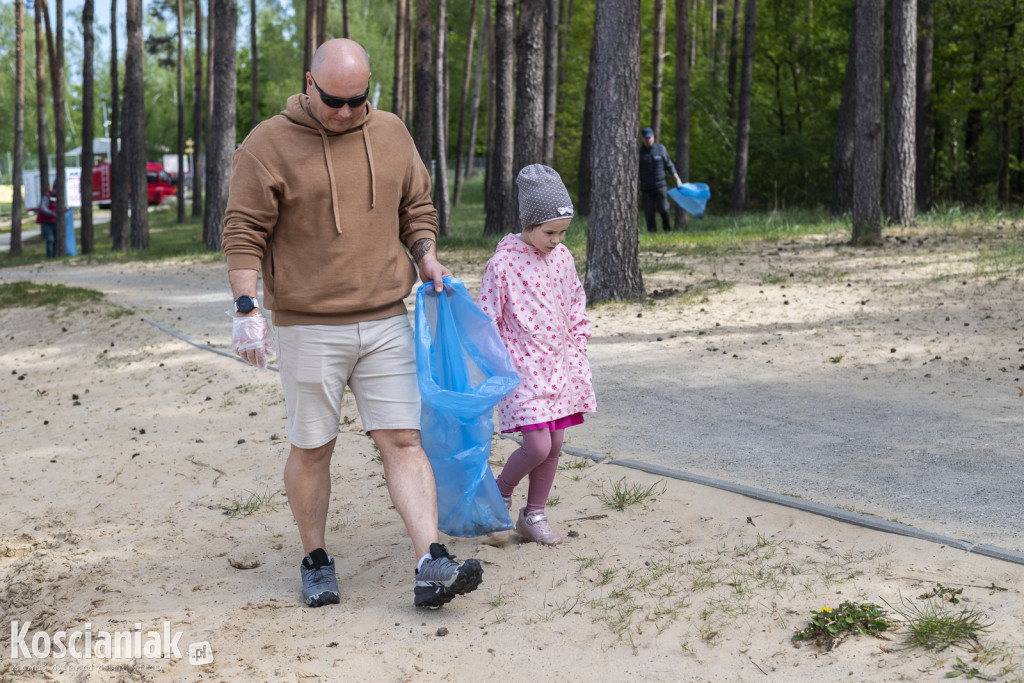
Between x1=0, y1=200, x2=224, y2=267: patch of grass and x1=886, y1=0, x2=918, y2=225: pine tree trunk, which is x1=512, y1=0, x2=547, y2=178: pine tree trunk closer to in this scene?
x1=886, y1=0, x2=918, y2=225: pine tree trunk

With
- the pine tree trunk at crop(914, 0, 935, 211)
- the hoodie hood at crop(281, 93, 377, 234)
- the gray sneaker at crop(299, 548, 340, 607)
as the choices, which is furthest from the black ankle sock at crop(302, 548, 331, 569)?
the pine tree trunk at crop(914, 0, 935, 211)

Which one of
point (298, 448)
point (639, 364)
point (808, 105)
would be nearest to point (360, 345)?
point (298, 448)

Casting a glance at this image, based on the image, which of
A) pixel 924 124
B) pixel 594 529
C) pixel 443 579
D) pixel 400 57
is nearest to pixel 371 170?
pixel 443 579

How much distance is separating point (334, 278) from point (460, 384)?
2.38 ft

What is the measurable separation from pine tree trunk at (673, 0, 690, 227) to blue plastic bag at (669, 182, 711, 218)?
86.5 inches

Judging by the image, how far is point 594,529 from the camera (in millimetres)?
4715

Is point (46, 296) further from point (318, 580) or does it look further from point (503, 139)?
point (318, 580)

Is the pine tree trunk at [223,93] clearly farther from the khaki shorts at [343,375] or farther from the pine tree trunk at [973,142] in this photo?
the pine tree trunk at [973,142]

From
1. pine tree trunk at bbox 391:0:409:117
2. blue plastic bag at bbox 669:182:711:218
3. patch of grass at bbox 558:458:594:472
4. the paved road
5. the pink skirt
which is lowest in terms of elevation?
patch of grass at bbox 558:458:594:472

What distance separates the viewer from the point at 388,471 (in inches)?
161

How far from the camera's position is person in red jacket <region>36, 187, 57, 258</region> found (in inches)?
936

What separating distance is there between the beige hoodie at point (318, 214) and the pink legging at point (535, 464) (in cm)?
85

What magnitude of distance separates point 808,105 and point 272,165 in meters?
26.7

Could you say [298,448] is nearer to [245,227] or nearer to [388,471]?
[388,471]
